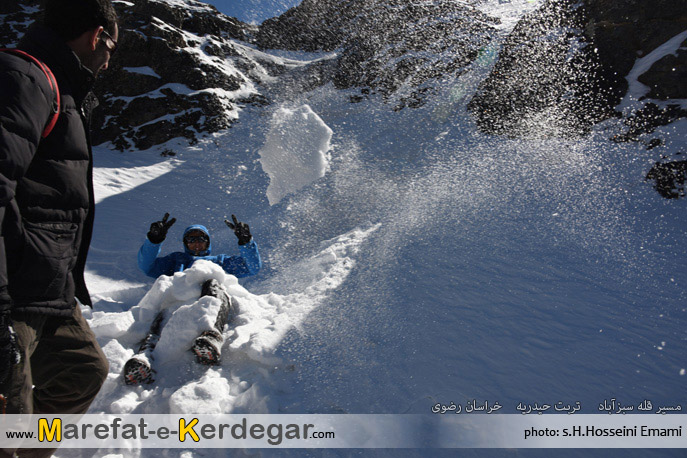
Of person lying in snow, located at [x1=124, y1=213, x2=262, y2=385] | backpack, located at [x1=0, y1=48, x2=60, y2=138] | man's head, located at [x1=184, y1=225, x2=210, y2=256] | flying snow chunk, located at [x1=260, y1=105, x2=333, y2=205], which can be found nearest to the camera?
backpack, located at [x1=0, y1=48, x2=60, y2=138]

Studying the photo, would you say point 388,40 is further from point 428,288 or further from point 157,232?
point 428,288

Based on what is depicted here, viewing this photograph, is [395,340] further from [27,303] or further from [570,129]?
[570,129]

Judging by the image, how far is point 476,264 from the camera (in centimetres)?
400

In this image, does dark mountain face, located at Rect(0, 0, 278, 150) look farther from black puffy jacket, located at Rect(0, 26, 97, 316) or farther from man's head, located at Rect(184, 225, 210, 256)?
black puffy jacket, located at Rect(0, 26, 97, 316)

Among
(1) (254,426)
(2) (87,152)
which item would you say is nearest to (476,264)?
(1) (254,426)

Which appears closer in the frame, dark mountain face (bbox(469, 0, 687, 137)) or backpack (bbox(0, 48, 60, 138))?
backpack (bbox(0, 48, 60, 138))

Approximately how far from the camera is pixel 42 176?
119cm

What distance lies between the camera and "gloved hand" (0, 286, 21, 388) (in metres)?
1.05

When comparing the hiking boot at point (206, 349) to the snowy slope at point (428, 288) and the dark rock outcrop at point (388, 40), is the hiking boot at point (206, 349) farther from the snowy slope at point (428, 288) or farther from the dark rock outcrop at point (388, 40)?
the dark rock outcrop at point (388, 40)

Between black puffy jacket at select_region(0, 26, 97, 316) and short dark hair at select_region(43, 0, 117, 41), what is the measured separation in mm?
75

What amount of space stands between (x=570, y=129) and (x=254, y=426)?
898 cm

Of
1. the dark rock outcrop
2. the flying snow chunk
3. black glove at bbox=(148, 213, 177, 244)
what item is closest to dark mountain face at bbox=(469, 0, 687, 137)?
the dark rock outcrop

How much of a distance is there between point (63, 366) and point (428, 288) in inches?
121

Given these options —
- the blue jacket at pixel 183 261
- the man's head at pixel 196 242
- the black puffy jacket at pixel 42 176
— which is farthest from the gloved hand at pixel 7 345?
the man's head at pixel 196 242
